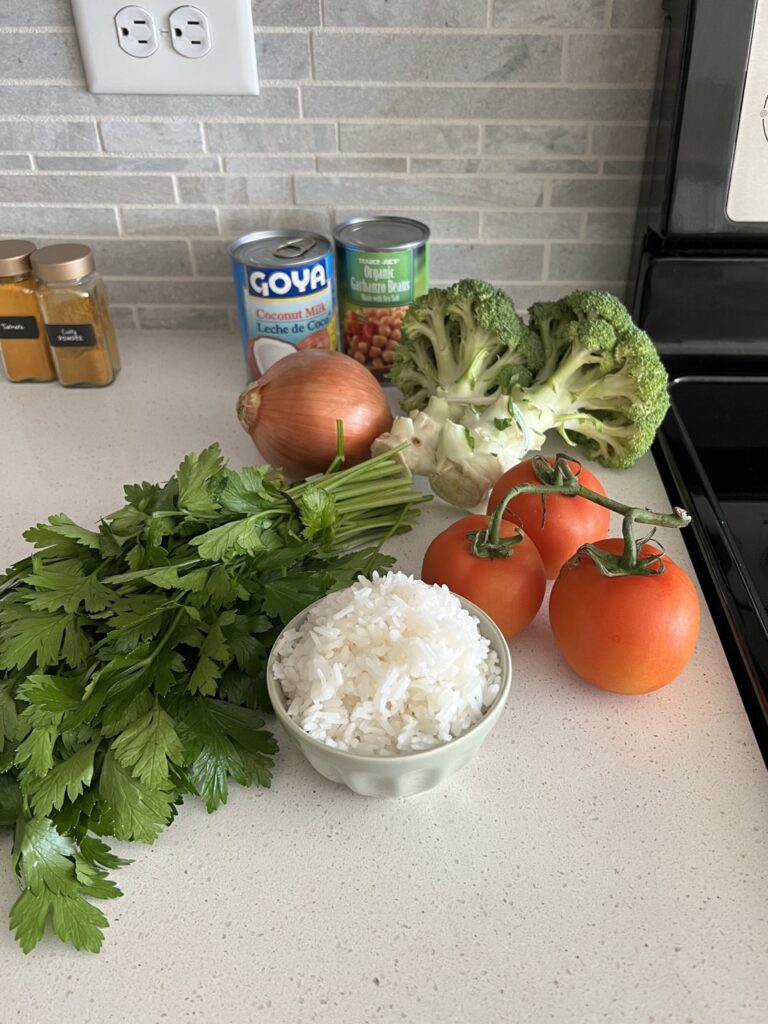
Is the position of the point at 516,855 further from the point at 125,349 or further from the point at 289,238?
the point at 125,349

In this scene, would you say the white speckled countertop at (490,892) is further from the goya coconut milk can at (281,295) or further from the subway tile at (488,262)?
the subway tile at (488,262)

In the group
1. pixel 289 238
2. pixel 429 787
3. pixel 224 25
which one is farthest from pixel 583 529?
pixel 224 25

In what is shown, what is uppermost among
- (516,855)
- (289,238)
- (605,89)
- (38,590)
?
(605,89)

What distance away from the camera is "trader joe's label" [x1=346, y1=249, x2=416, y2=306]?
1.07 metres

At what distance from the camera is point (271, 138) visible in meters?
1.15

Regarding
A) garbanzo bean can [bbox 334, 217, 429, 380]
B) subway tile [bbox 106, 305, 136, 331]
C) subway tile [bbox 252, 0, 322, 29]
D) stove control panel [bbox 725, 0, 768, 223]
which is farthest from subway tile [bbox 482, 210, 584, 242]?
subway tile [bbox 106, 305, 136, 331]

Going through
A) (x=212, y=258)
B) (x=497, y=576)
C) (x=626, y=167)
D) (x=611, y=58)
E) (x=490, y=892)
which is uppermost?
(x=611, y=58)

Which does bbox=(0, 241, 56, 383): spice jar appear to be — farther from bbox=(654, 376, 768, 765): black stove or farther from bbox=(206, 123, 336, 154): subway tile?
bbox=(654, 376, 768, 765): black stove

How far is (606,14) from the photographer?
1050mm

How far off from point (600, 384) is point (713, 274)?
24 centimetres

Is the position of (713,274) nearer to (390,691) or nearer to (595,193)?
(595,193)

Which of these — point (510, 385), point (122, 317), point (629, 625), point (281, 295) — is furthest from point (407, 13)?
point (629, 625)

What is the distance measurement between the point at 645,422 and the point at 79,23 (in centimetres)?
83

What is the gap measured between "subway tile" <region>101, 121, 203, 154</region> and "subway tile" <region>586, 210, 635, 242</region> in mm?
532
